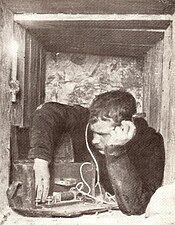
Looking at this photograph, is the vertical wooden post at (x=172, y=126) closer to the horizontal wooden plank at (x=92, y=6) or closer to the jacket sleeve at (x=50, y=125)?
the horizontal wooden plank at (x=92, y=6)

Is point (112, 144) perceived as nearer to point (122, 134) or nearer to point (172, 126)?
point (122, 134)

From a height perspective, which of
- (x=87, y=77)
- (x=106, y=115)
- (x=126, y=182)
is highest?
(x=87, y=77)

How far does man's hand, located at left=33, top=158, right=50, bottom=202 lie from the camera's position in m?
1.92

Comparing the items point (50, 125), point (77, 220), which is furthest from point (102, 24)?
point (77, 220)

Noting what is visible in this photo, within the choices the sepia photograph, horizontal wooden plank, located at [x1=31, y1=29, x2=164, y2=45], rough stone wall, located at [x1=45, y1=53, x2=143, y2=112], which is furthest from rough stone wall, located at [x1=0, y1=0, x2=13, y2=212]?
rough stone wall, located at [x1=45, y1=53, x2=143, y2=112]

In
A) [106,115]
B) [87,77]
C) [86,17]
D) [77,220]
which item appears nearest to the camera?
[77,220]

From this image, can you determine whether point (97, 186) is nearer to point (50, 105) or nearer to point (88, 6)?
point (50, 105)

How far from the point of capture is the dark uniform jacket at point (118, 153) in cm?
193

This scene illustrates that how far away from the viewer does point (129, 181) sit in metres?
1.94

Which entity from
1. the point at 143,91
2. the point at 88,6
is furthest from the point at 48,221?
the point at 143,91

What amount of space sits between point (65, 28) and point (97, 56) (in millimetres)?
768

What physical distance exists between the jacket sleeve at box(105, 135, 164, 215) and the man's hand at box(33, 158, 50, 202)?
217mm

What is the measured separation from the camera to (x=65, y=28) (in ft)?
6.90

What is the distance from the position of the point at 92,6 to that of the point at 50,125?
1.62ft
